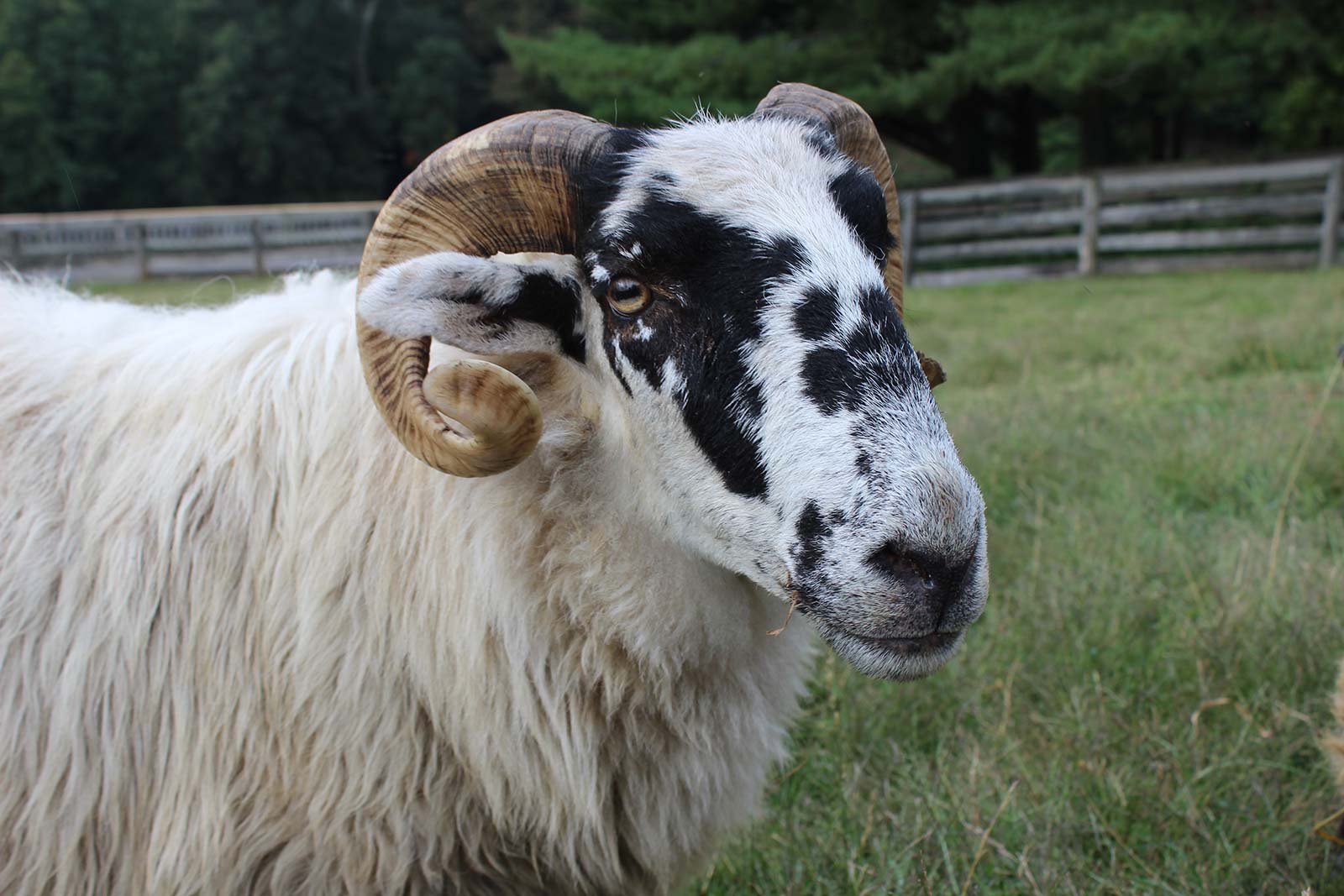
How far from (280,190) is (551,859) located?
47303mm

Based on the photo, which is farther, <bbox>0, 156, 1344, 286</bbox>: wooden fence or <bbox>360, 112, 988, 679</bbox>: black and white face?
<bbox>0, 156, 1344, 286</bbox>: wooden fence

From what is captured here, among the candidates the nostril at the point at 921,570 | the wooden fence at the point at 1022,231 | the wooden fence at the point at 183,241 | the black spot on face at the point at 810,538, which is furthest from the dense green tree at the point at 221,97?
the nostril at the point at 921,570

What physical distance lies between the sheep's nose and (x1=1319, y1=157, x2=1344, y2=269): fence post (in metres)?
17.8

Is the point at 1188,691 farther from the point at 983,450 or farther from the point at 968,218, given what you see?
the point at 968,218

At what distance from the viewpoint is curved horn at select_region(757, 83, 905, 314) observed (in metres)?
2.73

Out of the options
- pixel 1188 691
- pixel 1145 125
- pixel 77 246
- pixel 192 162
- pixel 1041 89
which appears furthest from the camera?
pixel 192 162

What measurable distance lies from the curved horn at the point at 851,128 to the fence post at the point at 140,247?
22.4m

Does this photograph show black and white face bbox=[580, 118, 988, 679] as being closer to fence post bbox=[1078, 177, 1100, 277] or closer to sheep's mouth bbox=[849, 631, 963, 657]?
sheep's mouth bbox=[849, 631, 963, 657]

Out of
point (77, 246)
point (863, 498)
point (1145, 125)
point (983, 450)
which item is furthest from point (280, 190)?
point (863, 498)

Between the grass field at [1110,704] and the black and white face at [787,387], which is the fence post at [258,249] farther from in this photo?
the black and white face at [787,387]

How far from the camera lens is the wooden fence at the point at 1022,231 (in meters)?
17.5

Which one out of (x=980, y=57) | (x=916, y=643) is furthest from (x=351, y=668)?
(x=980, y=57)

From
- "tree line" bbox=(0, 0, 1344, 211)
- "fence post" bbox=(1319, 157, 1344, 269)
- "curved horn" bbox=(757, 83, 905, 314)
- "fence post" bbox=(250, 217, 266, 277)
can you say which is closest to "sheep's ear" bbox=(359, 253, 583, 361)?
"curved horn" bbox=(757, 83, 905, 314)

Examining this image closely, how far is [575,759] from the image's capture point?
248 cm
